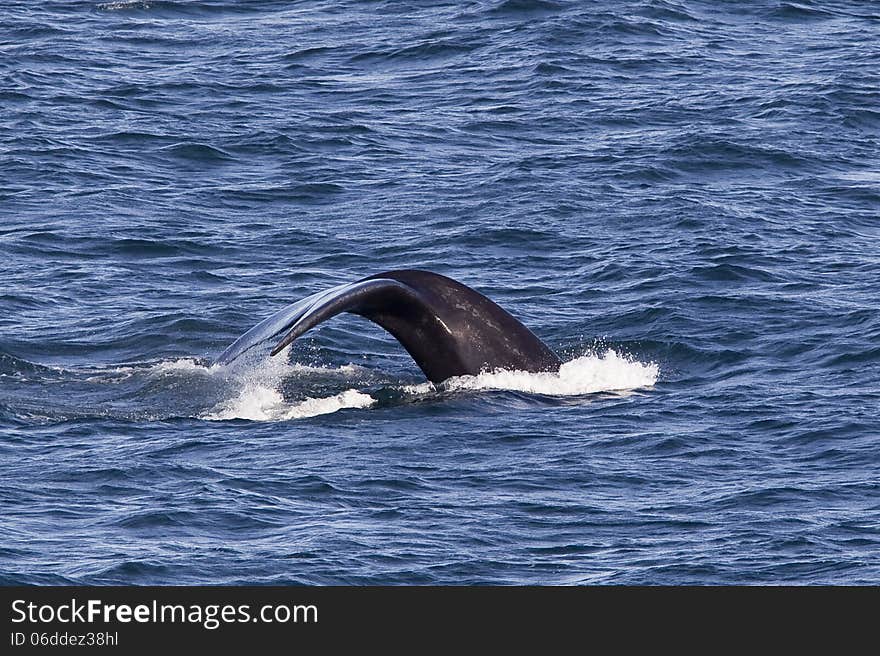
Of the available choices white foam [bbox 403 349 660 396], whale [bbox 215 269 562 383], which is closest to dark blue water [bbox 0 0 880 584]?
white foam [bbox 403 349 660 396]

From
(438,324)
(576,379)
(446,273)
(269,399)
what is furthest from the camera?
(446,273)

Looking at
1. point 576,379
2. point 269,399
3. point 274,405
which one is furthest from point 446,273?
point 274,405

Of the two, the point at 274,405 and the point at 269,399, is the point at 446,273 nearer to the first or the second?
the point at 269,399

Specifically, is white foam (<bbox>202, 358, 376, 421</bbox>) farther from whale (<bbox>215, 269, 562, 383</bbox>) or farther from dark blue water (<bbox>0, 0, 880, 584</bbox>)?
whale (<bbox>215, 269, 562, 383</bbox>)

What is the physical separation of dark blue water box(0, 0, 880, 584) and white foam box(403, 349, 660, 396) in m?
0.03

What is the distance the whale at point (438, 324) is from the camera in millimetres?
17828

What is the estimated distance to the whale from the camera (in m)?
17.8

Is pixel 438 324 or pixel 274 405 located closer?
pixel 438 324

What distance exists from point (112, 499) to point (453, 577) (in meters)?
3.18

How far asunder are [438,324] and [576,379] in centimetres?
181

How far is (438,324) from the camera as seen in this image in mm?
18641

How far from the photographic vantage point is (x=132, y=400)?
19250mm

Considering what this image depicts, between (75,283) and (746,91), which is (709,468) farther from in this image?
(746,91)

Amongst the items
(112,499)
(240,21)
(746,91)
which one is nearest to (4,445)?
(112,499)
